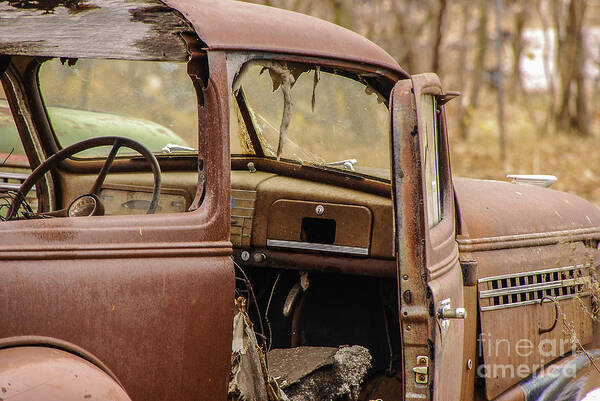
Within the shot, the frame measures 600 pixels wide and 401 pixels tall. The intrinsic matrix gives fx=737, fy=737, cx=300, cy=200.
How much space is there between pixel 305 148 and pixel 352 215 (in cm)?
41

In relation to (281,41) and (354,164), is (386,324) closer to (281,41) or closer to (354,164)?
(354,164)

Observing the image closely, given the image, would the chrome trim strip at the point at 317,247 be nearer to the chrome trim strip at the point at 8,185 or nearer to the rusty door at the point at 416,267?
the rusty door at the point at 416,267

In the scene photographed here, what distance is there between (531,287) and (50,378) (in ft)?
7.46

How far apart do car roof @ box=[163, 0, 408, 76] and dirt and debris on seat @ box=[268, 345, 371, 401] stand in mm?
1179

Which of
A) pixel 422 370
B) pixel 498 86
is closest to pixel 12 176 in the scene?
pixel 422 370

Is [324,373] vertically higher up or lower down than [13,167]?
lower down

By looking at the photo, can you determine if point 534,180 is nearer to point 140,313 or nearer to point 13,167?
point 140,313

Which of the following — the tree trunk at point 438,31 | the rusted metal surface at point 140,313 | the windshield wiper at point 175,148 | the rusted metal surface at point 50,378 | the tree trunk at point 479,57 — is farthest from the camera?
the tree trunk at point 479,57

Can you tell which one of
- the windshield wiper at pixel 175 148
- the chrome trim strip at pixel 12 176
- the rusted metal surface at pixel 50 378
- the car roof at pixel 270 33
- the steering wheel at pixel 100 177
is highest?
the car roof at pixel 270 33

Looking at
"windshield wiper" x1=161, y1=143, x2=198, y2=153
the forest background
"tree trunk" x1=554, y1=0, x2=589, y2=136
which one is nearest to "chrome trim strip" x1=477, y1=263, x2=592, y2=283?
"windshield wiper" x1=161, y1=143, x2=198, y2=153

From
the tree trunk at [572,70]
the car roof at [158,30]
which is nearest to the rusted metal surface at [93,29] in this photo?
the car roof at [158,30]

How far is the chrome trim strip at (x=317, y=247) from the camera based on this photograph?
124 inches

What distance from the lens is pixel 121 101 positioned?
3930 mm

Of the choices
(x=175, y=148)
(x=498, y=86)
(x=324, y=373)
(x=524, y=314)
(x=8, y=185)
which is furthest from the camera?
(x=498, y=86)
